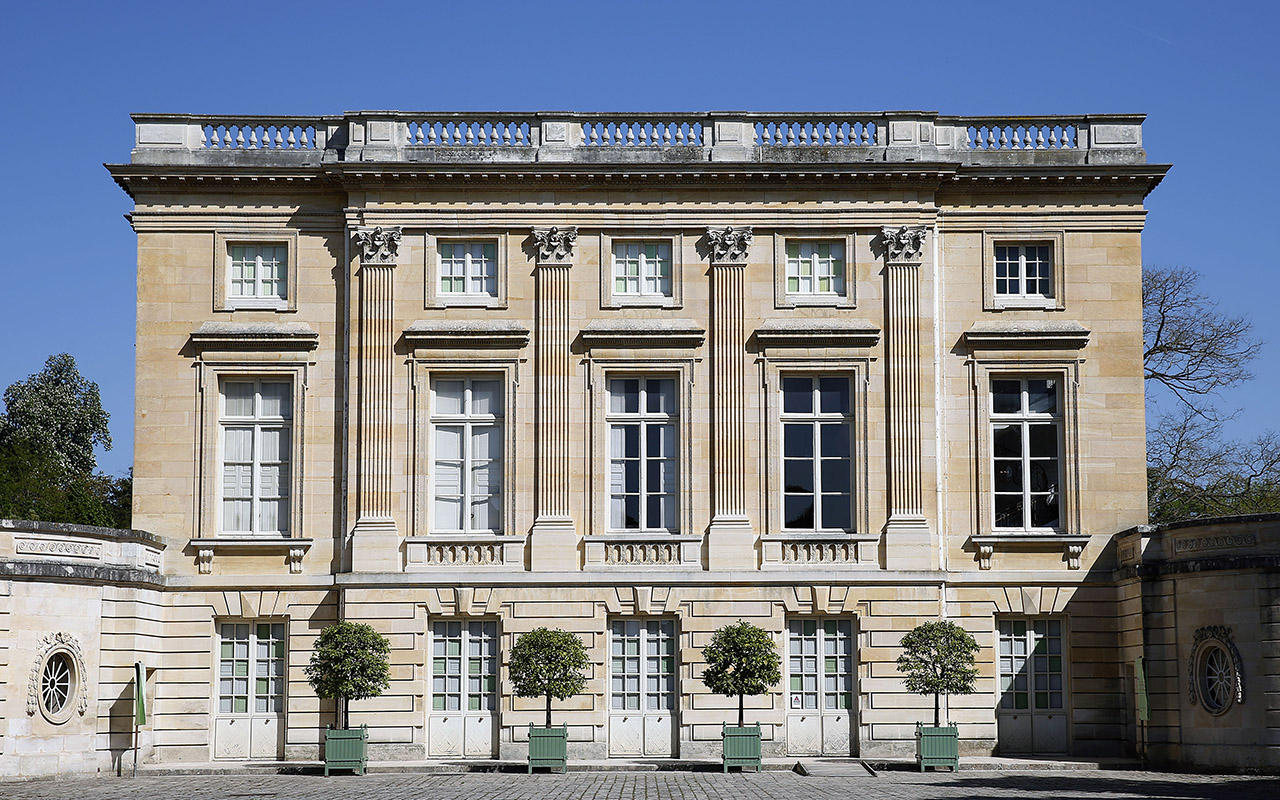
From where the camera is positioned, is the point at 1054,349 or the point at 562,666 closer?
the point at 562,666

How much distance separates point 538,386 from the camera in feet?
88.2

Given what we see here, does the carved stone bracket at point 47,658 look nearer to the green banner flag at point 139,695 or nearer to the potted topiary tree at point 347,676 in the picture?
the green banner flag at point 139,695

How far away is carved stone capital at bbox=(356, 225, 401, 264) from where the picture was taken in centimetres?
2714

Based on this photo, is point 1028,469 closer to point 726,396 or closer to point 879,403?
point 879,403

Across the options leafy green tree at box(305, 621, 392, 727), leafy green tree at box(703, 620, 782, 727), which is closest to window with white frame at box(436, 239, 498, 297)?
leafy green tree at box(305, 621, 392, 727)

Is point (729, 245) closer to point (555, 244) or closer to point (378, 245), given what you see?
point (555, 244)

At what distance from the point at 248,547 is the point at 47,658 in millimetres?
4044

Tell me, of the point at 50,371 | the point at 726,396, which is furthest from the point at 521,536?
the point at 50,371

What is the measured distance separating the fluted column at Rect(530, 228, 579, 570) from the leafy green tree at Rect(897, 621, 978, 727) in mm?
5932

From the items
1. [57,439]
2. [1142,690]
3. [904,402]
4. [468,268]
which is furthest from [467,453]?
[57,439]

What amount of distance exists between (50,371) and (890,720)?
149 feet

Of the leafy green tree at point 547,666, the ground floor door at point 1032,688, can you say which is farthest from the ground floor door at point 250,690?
the ground floor door at point 1032,688

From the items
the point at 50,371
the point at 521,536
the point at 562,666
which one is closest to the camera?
the point at 562,666

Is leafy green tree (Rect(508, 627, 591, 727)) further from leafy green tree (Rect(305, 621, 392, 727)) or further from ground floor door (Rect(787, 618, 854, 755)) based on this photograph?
ground floor door (Rect(787, 618, 854, 755))
